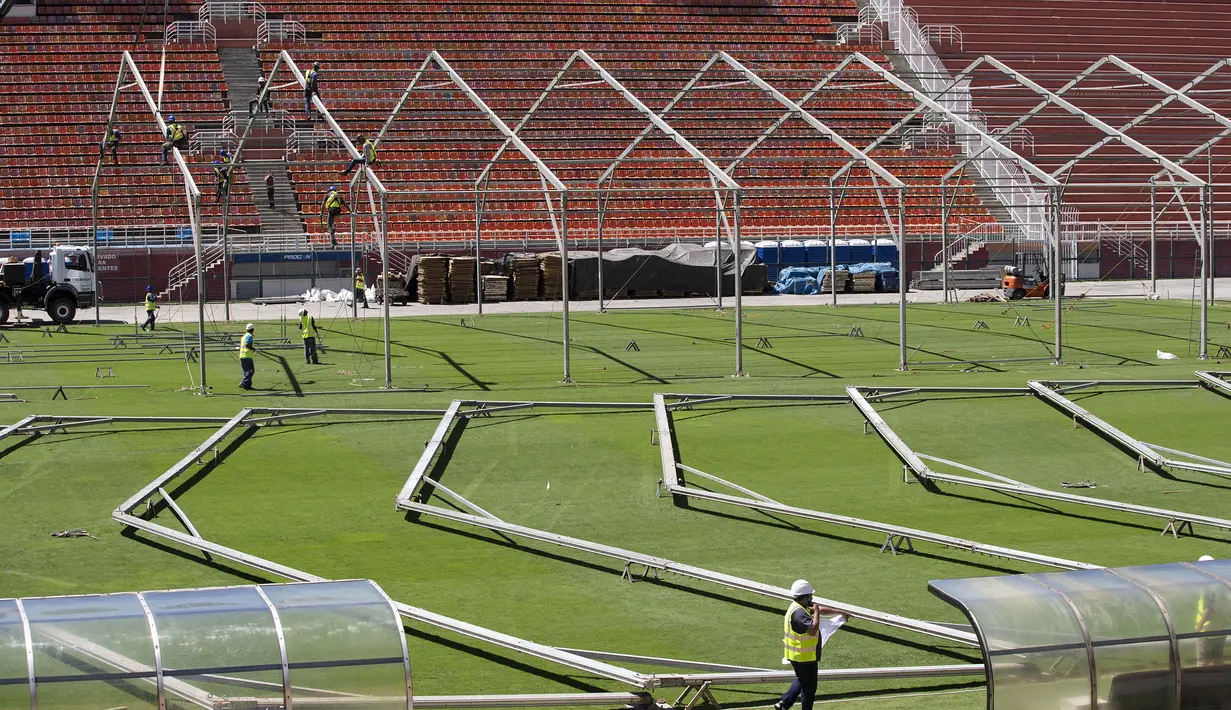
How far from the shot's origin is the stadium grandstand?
51.7 meters

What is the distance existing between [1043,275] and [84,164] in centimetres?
3535

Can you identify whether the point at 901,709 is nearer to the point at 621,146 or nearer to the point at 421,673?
the point at 421,673

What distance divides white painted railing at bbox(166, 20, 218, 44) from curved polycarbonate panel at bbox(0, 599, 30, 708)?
54.7 m

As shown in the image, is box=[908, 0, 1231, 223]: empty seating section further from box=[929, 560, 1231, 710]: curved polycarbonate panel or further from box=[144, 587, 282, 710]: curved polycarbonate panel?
box=[144, 587, 282, 710]: curved polycarbonate panel

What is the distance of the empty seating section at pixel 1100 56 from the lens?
5759 cm

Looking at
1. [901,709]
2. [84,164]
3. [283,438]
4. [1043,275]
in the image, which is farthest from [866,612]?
[84,164]

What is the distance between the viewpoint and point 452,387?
86.2 ft

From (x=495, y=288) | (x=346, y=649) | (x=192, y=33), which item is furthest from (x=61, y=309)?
(x=346, y=649)

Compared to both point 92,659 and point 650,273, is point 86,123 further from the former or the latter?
point 92,659

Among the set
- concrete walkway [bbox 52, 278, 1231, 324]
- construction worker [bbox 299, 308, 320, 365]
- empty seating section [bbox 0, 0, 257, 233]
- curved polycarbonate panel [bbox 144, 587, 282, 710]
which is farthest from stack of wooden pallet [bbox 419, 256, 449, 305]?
curved polycarbonate panel [bbox 144, 587, 282, 710]

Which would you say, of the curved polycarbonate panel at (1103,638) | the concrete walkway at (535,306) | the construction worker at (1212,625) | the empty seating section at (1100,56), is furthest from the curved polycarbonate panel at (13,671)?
the empty seating section at (1100,56)

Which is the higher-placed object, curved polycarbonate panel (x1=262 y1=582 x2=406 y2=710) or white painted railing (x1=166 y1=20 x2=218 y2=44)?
white painted railing (x1=166 y1=20 x2=218 y2=44)

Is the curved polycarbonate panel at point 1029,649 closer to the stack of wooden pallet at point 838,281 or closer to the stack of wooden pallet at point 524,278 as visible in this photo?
the stack of wooden pallet at point 524,278

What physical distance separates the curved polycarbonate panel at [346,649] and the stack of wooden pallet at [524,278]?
136ft
